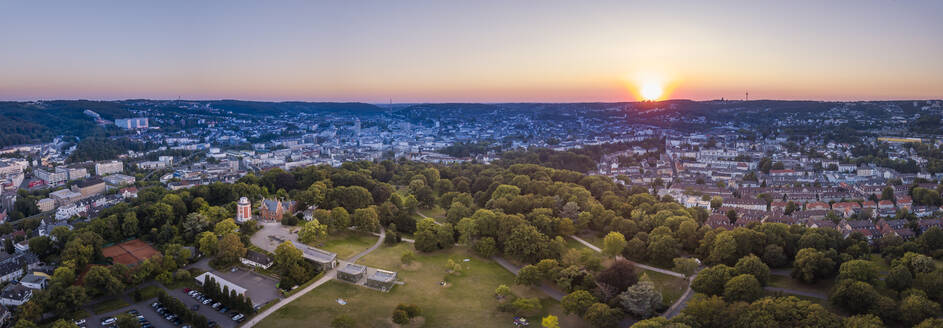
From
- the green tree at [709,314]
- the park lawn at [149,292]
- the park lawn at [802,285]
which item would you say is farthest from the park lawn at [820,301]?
the park lawn at [149,292]

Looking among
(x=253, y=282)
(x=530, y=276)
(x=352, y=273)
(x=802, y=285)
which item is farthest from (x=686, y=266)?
(x=253, y=282)

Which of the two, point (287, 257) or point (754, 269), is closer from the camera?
point (754, 269)

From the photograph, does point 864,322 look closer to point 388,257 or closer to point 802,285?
point 802,285

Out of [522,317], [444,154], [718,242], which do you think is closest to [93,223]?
[522,317]

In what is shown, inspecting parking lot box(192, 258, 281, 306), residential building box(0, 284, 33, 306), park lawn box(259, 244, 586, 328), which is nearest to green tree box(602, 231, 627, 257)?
park lawn box(259, 244, 586, 328)

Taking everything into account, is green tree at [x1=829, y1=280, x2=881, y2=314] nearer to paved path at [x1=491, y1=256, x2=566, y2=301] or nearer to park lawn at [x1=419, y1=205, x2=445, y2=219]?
paved path at [x1=491, y1=256, x2=566, y2=301]

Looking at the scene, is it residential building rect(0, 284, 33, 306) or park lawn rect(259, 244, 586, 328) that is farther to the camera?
residential building rect(0, 284, 33, 306)
